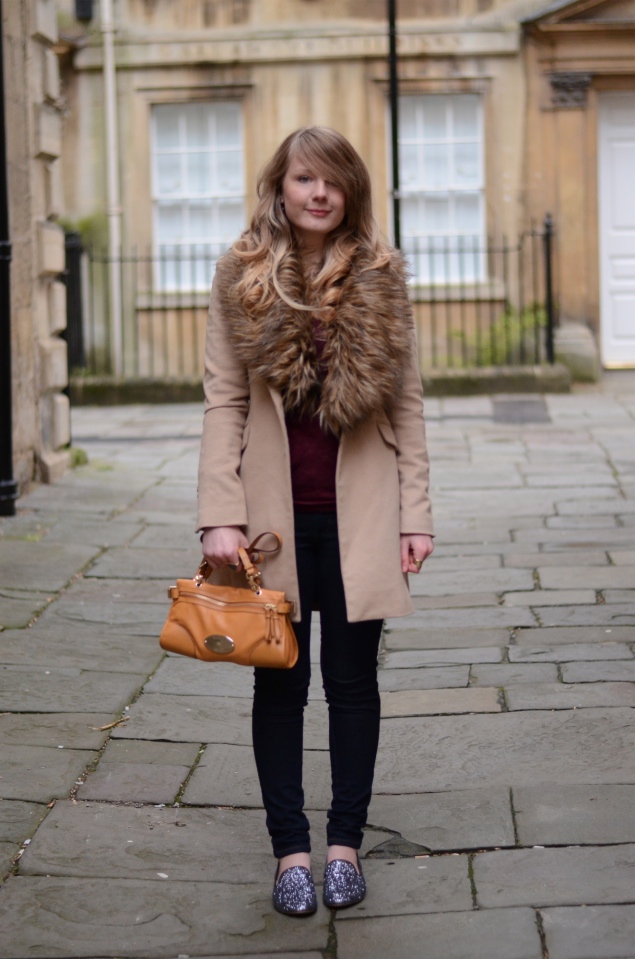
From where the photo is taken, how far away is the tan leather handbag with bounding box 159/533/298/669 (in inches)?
114

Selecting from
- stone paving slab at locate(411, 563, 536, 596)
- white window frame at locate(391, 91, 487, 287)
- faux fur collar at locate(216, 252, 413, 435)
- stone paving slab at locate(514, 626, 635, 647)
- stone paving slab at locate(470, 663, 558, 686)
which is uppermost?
white window frame at locate(391, 91, 487, 287)

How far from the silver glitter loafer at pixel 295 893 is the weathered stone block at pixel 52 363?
5.86m

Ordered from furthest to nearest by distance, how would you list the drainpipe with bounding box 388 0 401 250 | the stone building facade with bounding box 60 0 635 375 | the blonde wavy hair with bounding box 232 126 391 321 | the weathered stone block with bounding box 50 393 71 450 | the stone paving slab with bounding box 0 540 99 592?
the stone building facade with bounding box 60 0 635 375 → the drainpipe with bounding box 388 0 401 250 → the weathered stone block with bounding box 50 393 71 450 → the stone paving slab with bounding box 0 540 99 592 → the blonde wavy hair with bounding box 232 126 391 321

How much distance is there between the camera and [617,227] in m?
13.9

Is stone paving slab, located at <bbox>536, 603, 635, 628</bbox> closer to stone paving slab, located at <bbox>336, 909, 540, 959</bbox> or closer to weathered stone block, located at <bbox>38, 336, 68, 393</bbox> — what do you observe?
stone paving slab, located at <bbox>336, 909, 540, 959</bbox>

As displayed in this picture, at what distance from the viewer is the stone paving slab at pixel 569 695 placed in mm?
4344

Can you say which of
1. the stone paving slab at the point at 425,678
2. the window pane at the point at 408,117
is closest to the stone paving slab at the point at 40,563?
the stone paving slab at the point at 425,678

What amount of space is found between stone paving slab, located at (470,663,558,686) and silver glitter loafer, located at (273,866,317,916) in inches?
65.0

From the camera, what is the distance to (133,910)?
3.06 meters

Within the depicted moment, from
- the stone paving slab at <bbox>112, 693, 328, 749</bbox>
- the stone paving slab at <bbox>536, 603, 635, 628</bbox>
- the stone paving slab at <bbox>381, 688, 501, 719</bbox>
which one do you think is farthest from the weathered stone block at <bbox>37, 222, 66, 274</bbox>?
the stone paving slab at <bbox>381, 688, 501, 719</bbox>

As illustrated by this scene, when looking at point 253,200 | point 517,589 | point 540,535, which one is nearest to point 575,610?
point 517,589

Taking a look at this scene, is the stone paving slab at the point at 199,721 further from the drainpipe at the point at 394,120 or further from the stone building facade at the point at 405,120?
the stone building facade at the point at 405,120

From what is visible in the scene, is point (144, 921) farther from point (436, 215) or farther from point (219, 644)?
point (436, 215)

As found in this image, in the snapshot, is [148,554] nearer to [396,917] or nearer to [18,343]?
[18,343]
